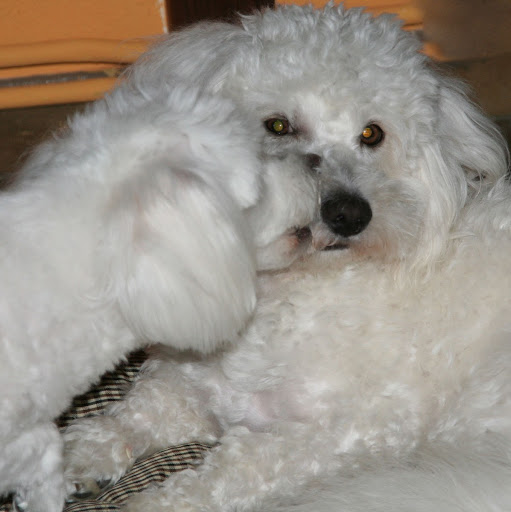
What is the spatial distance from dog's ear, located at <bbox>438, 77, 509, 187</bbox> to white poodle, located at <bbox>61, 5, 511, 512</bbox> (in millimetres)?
12

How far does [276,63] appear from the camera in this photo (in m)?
1.96

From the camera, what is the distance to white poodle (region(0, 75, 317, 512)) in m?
1.46

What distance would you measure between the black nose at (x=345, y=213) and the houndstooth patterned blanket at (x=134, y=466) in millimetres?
691

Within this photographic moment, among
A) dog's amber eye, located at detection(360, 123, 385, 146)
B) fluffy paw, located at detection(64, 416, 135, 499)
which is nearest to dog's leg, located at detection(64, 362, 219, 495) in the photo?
fluffy paw, located at detection(64, 416, 135, 499)

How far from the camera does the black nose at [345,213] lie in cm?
181

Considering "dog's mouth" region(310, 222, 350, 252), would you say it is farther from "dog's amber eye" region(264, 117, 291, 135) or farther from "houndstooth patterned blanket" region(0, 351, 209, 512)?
"houndstooth patterned blanket" region(0, 351, 209, 512)

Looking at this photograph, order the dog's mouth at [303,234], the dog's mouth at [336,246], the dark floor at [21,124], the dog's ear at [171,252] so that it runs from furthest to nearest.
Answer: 1. the dark floor at [21,124]
2. the dog's mouth at [336,246]
3. the dog's mouth at [303,234]
4. the dog's ear at [171,252]

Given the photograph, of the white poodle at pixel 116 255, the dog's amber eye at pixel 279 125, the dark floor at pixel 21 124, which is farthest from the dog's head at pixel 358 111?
the dark floor at pixel 21 124

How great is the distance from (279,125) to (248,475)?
→ 880 mm

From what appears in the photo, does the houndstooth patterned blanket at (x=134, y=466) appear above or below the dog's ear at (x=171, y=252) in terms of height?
below

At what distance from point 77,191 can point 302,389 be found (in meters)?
0.76

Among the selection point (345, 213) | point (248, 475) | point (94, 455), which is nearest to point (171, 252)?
point (345, 213)

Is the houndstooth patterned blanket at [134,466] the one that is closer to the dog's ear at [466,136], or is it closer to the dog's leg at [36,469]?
the dog's leg at [36,469]

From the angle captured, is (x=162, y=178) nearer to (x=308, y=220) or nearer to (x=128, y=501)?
(x=308, y=220)
